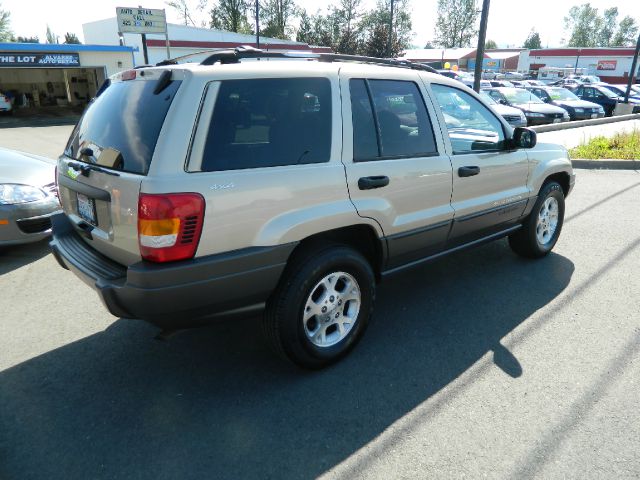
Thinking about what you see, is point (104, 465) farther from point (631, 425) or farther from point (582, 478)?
point (631, 425)

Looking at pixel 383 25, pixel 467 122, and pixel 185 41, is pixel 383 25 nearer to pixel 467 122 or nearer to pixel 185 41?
pixel 185 41

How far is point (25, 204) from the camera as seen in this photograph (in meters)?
4.62

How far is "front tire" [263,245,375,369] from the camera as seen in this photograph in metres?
2.70

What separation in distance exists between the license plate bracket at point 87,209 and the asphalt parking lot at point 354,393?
0.85m

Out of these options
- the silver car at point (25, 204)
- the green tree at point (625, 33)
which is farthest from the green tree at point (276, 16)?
the green tree at point (625, 33)

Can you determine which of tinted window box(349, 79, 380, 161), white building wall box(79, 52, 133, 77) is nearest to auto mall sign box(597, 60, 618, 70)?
white building wall box(79, 52, 133, 77)

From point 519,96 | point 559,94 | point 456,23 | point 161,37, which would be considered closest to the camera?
point 519,96

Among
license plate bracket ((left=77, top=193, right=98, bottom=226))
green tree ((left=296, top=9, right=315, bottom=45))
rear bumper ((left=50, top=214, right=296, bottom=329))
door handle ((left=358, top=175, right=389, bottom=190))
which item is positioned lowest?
rear bumper ((left=50, top=214, right=296, bottom=329))

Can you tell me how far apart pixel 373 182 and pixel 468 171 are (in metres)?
1.04

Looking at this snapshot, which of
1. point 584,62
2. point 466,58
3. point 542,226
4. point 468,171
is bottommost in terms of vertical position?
point 542,226

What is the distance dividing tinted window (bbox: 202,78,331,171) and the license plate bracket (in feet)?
2.77

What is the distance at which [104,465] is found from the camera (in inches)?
88.4

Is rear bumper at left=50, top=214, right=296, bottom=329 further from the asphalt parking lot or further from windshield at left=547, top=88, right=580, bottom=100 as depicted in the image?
windshield at left=547, top=88, right=580, bottom=100

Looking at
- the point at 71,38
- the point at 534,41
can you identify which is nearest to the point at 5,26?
the point at 71,38
